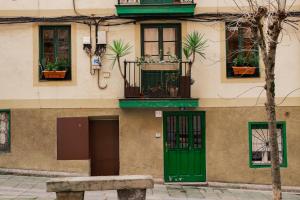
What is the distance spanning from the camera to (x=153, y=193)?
13641mm

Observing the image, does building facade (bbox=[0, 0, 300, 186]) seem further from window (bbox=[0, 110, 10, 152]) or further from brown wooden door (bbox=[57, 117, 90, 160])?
window (bbox=[0, 110, 10, 152])

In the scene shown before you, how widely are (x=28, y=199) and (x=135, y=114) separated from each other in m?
4.72

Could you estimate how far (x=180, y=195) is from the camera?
13.6m

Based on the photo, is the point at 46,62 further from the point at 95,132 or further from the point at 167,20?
the point at 167,20

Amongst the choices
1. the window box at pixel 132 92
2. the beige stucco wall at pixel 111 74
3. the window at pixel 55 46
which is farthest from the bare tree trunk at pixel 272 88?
the window at pixel 55 46

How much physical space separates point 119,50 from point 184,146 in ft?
12.5

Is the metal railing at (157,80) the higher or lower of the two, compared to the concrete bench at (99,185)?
higher

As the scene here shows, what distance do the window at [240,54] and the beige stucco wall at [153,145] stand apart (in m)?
1.23

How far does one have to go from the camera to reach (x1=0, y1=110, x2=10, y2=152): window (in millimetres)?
15625

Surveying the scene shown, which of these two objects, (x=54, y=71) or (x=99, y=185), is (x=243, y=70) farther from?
(x=99, y=185)

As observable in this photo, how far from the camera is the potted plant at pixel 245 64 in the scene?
1522 cm

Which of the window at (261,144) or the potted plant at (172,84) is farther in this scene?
the window at (261,144)

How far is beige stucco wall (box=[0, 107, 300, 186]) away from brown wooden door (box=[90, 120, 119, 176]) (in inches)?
23.0

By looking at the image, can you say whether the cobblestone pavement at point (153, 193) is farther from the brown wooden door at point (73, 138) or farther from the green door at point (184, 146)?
the brown wooden door at point (73, 138)
